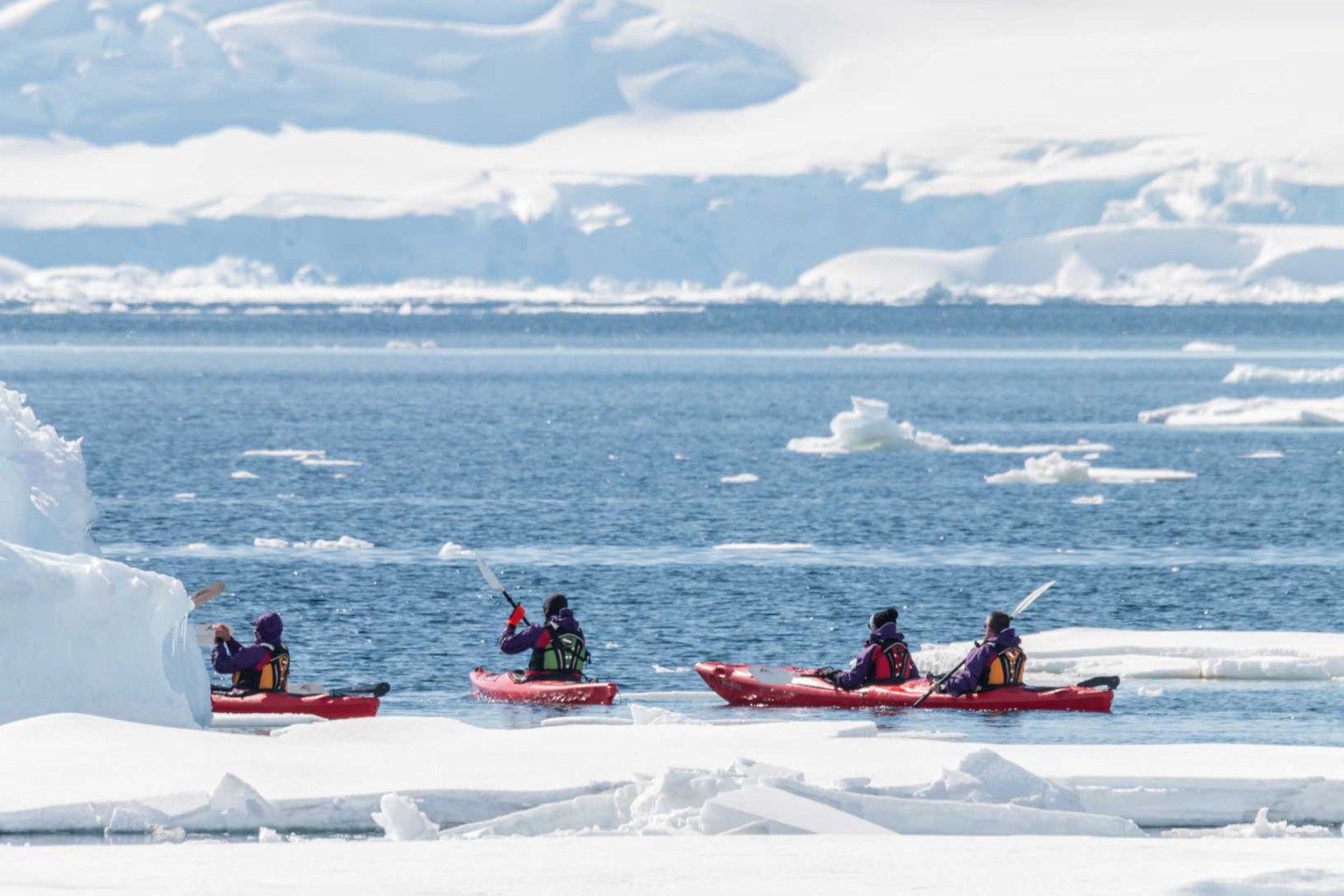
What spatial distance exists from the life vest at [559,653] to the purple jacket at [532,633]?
29 millimetres

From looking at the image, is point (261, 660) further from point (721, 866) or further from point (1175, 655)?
point (1175, 655)

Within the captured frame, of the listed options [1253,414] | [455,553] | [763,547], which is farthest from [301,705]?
[1253,414]

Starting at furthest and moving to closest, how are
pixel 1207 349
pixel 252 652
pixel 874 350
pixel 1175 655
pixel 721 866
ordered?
pixel 874 350 < pixel 1207 349 < pixel 1175 655 < pixel 252 652 < pixel 721 866

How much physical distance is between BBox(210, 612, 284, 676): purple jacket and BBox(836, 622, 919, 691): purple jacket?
17.7 feet

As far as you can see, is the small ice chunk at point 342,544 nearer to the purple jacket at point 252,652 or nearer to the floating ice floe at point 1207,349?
the purple jacket at point 252,652

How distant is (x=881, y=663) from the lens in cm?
2206

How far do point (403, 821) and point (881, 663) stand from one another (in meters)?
8.82

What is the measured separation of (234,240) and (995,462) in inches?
5604

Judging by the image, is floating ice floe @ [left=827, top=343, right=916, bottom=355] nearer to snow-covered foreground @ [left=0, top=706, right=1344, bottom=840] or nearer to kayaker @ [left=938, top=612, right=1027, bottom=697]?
kayaker @ [left=938, top=612, right=1027, bottom=697]

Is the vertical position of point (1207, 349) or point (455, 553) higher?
point (1207, 349)

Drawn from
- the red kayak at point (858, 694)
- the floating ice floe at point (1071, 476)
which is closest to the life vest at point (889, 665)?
the red kayak at point (858, 694)

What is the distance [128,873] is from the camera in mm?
12484

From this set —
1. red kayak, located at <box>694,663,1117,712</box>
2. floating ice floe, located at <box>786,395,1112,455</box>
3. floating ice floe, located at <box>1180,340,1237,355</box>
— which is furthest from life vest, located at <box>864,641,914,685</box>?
floating ice floe, located at <box>1180,340,1237,355</box>

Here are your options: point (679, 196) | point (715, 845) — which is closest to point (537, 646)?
point (715, 845)
